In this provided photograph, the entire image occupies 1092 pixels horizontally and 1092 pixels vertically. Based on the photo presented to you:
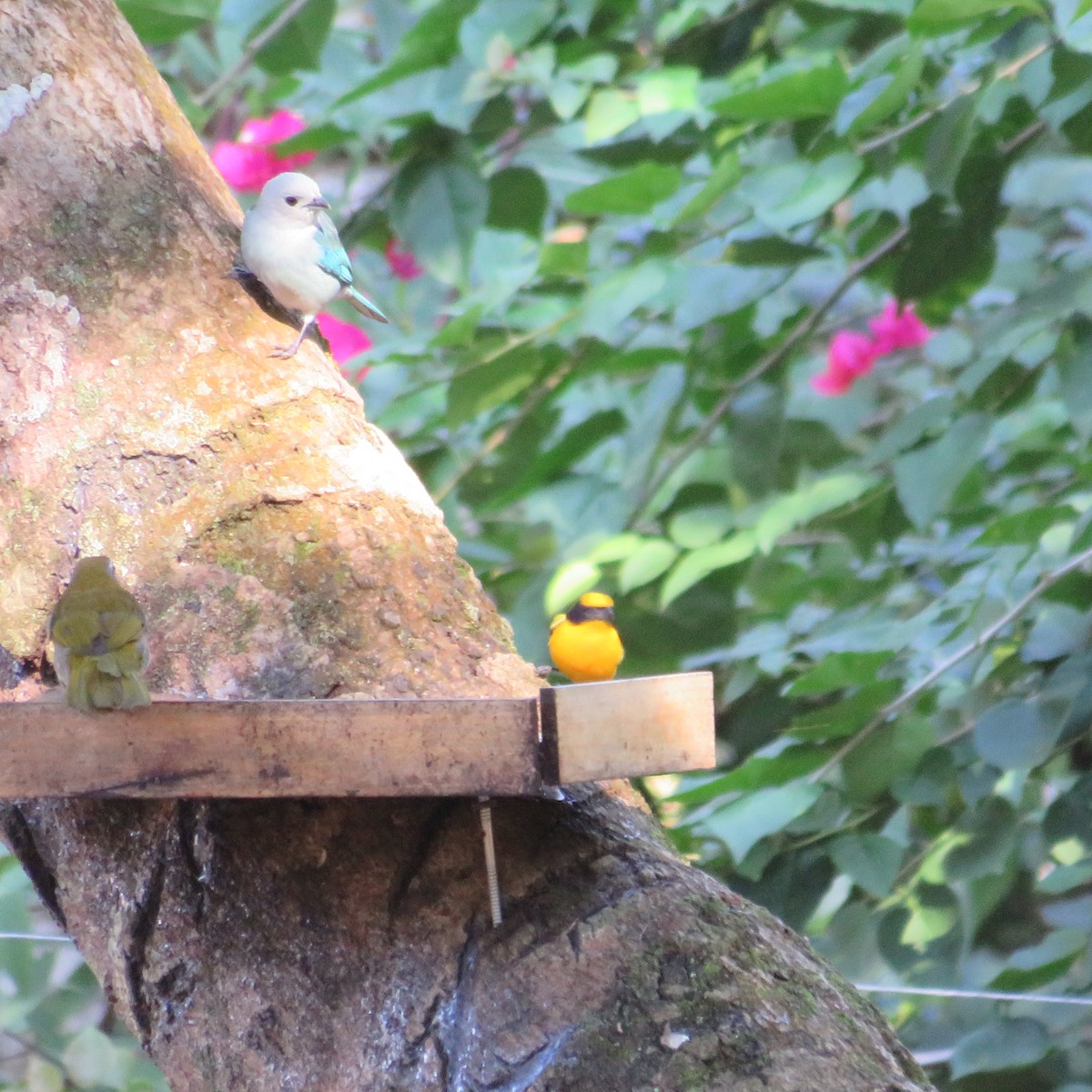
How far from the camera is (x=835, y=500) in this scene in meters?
2.73

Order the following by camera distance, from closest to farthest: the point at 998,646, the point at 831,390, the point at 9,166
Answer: the point at 9,166 → the point at 998,646 → the point at 831,390

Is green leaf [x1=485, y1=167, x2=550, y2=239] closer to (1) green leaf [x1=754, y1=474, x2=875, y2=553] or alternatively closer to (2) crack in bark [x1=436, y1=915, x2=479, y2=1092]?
(1) green leaf [x1=754, y1=474, x2=875, y2=553]

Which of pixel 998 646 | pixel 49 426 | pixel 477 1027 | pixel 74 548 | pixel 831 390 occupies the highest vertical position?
pixel 49 426

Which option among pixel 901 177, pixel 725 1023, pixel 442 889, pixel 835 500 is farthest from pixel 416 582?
pixel 901 177

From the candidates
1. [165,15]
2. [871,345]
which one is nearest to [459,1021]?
[165,15]

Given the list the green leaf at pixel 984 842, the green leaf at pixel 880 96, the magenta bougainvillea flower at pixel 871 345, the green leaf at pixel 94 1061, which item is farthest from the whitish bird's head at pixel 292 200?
the magenta bougainvillea flower at pixel 871 345

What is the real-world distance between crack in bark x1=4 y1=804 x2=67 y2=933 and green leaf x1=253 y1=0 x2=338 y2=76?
1.93m

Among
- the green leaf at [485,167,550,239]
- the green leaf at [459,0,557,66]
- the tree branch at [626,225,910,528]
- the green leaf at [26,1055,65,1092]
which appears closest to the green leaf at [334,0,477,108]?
the green leaf at [459,0,557,66]

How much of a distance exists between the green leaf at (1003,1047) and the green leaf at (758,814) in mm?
511

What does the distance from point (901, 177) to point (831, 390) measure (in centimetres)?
207

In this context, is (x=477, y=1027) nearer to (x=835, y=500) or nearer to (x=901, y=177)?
(x=835, y=500)

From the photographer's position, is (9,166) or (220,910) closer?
(220,910)

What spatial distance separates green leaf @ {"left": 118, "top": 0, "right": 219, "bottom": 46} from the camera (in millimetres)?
2977

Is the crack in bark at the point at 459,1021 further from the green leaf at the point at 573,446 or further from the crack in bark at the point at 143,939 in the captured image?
the green leaf at the point at 573,446
